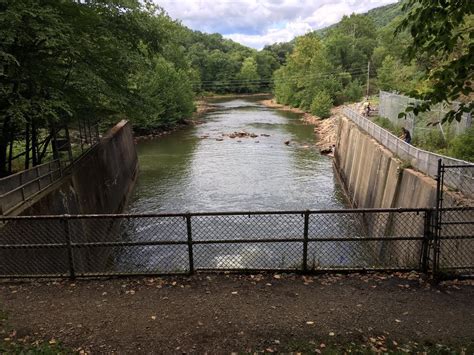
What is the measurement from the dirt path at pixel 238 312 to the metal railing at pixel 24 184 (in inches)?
128

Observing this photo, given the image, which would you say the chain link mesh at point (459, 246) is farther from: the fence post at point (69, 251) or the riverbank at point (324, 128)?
the riverbank at point (324, 128)

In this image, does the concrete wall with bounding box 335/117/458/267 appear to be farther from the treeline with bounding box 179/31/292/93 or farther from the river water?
the treeline with bounding box 179/31/292/93

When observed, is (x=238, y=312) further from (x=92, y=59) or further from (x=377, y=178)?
(x=377, y=178)

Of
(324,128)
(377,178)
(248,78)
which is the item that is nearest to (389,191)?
(377,178)

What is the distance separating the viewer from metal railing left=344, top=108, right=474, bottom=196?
9984mm

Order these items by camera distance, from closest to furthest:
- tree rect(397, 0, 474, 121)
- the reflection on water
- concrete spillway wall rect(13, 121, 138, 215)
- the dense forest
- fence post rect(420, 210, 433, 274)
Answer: tree rect(397, 0, 474, 121) < the dense forest < fence post rect(420, 210, 433, 274) < concrete spillway wall rect(13, 121, 138, 215) < the reflection on water

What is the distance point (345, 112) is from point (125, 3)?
935 inches

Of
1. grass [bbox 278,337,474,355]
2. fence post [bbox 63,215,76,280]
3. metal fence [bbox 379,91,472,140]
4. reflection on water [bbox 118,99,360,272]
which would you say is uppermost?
metal fence [bbox 379,91,472,140]

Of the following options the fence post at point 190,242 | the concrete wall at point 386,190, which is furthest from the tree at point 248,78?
the fence post at point 190,242

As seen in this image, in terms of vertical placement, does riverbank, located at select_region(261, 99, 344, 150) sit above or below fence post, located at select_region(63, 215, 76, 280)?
below

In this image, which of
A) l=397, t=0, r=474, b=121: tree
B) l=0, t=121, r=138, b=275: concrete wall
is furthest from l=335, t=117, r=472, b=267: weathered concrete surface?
l=0, t=121, r=138, b=275: concrete wall

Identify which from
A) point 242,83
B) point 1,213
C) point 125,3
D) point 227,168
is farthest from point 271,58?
point 1,213

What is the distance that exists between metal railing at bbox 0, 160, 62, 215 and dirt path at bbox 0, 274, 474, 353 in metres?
3.24

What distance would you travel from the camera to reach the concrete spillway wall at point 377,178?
40.7 ft
